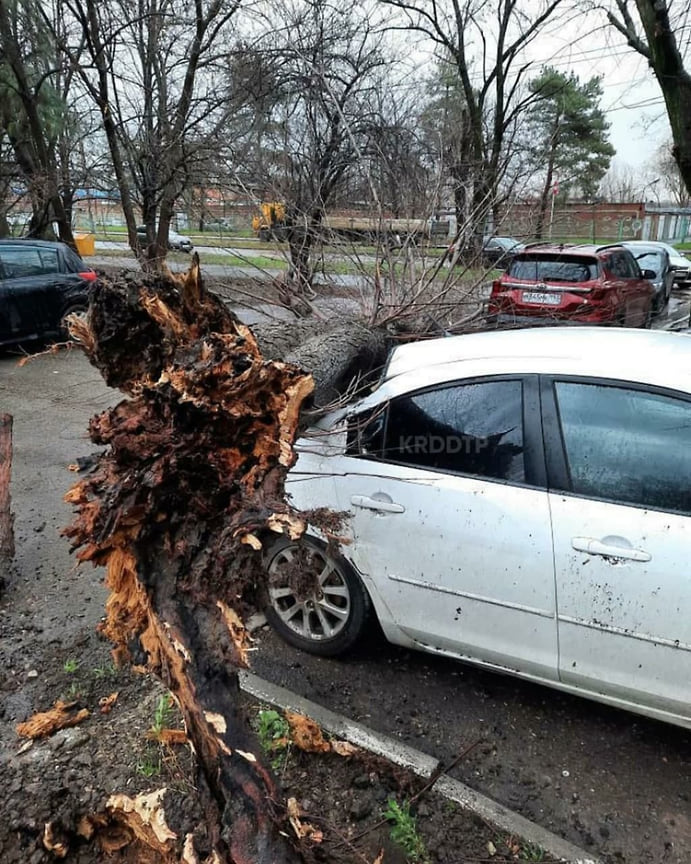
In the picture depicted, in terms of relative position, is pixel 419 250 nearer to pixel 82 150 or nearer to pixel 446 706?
pixel 446 706

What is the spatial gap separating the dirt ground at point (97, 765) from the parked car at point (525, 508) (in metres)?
0.65

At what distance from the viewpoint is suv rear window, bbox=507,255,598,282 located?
10234 mm

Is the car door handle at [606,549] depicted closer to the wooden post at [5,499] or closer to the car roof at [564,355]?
the car roof at [564,355]

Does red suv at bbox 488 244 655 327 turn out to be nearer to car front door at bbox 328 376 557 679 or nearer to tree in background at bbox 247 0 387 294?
tree in background at bbox 247 0 387 294

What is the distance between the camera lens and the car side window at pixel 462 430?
2.57 meters

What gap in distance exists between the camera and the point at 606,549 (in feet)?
7.45

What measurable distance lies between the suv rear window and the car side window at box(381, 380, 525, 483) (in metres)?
8.19

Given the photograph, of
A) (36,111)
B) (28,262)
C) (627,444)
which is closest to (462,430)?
(627,444)

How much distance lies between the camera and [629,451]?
2355mm

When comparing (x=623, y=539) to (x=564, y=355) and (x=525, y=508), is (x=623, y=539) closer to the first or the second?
(x=525, y=508)

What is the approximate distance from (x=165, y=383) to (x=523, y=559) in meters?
1.47

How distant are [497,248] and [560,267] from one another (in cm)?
525

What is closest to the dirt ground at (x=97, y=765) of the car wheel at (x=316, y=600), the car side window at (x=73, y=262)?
the car wheel at (x=316, y=600)

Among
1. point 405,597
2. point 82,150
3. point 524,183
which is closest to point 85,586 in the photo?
point 405,597
